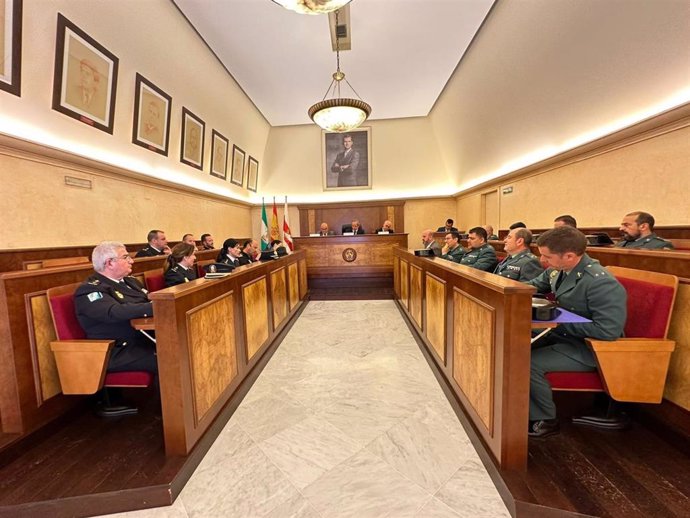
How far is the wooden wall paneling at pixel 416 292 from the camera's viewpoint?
12.5 feet

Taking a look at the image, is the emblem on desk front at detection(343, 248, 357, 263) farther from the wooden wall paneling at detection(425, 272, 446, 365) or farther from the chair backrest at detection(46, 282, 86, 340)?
the chair backrest at detection(46, 282, 86, 340)

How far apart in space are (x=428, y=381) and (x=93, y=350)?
2.63 m

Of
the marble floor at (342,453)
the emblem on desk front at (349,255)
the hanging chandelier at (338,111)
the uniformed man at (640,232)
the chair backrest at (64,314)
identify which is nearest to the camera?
the marble floor at (342,453)

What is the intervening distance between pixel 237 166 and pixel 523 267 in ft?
26.8

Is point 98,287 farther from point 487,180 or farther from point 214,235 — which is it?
point 487,180

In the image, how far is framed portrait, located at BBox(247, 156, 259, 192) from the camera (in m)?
9.69

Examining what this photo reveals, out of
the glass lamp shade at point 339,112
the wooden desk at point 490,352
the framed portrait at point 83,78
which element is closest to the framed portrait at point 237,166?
the glass lamp shade at point 339,112

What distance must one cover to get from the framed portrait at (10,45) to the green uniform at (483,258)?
516 cm

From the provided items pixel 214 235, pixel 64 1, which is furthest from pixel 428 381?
pixel 214 235

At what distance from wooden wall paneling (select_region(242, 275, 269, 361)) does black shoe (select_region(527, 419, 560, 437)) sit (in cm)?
234

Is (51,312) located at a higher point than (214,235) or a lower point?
lower

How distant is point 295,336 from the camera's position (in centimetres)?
418

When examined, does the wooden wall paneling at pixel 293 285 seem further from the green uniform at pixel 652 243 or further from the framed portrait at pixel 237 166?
the framed portrait at pixel 237 166

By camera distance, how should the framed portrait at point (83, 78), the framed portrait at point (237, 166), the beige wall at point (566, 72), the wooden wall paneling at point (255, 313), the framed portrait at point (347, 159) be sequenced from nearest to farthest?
the wooden wall paneling at point (255, 313)
the beige wall at point (566, 72)
the framed portrait at point (83, 78)
the framed portrait at point (237, 166)
the framed portrait at point (347, 159)
